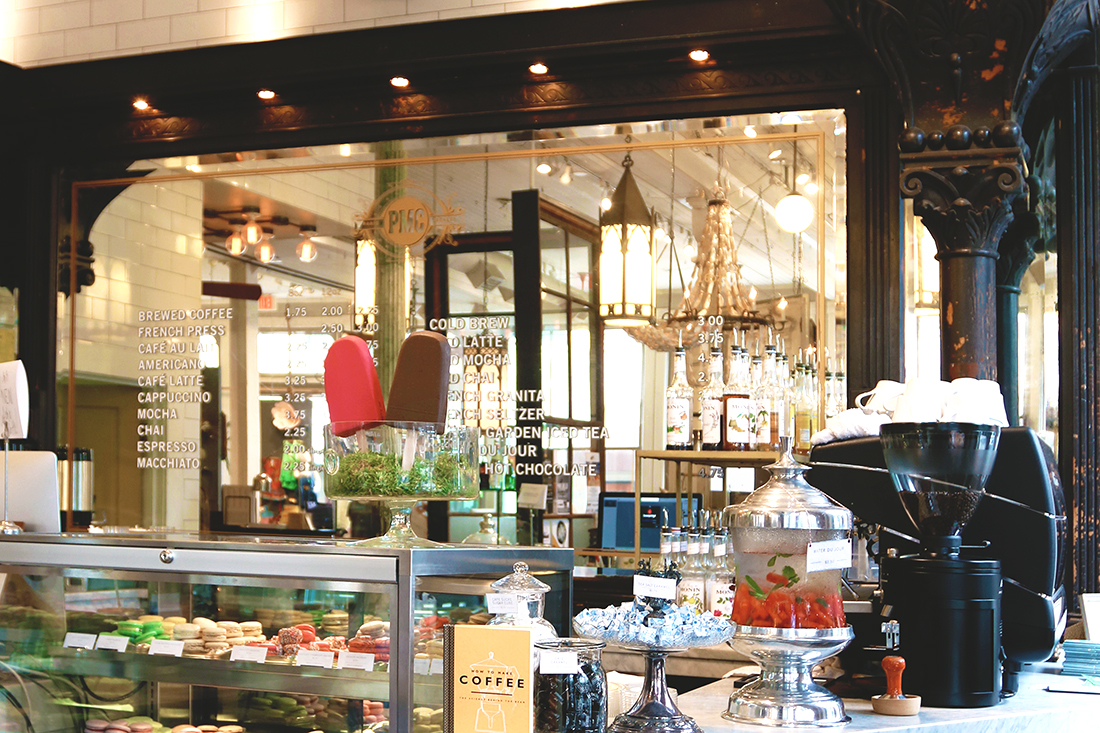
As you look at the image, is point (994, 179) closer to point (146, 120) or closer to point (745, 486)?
point (745, 486)

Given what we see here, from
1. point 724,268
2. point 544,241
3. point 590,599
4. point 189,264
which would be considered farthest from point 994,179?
point 189,264

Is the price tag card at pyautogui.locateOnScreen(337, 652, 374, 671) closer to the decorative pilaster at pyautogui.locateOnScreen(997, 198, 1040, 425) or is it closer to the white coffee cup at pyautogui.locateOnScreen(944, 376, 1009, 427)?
the white coffee cup at pyautogui.locateOnScreen(944, 376, 1009, 427)

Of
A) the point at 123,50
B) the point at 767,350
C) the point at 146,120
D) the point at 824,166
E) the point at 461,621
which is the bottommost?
the point at 461,621

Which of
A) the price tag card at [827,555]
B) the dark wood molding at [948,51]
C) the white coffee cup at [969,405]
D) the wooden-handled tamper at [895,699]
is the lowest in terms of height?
the wooden-handled tamper at [895,699]

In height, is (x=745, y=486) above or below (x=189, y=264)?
below

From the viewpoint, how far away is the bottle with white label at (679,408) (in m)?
4.51

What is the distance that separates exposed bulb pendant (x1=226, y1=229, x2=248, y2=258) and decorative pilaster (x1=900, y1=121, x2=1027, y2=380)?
9.79 ft

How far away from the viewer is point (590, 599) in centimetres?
470

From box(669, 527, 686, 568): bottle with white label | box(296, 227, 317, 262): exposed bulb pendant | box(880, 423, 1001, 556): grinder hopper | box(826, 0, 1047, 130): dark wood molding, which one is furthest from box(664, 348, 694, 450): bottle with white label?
box(880, 423, 1001, 556): grinder hopper

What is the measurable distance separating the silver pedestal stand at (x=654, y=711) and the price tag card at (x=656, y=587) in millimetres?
111

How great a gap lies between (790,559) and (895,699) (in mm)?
412

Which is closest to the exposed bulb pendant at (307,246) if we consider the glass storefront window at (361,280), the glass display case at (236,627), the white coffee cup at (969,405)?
the glass storefront window at (361,280)

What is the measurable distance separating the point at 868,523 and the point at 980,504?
1.14ft

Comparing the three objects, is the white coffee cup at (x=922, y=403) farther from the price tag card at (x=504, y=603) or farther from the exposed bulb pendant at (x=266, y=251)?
the exposed bulb pendant at (x=266, y=251)
